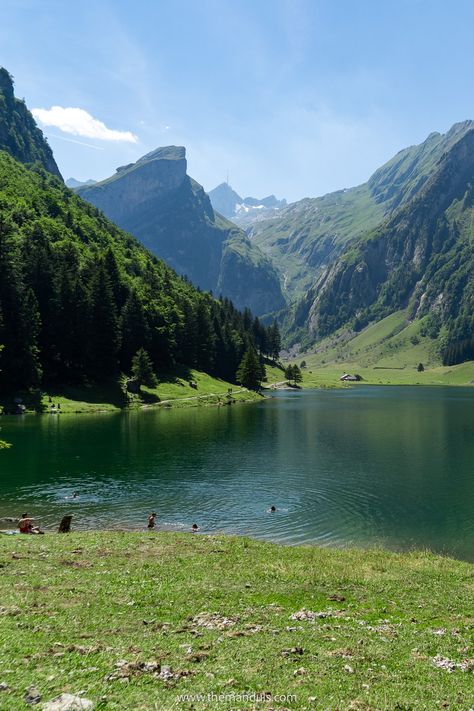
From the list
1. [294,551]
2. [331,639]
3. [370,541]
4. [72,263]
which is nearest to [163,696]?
[331,639]

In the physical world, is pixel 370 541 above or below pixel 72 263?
below

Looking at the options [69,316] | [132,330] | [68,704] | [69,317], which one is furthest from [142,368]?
[68,704]

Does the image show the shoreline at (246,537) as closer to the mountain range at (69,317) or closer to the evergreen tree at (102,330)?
the mountain range at (69,317)

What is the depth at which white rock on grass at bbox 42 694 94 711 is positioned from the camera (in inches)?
492

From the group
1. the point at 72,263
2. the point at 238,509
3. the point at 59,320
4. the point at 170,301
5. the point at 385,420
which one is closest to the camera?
the point at 238,509

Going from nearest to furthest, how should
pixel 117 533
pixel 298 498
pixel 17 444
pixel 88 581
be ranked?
pixel 88 581, pixel 117 533, pixel 298 498, pixel 17 444

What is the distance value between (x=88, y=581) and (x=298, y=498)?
3447 cm

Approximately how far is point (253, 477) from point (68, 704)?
175 ft

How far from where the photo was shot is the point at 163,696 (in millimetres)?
13406

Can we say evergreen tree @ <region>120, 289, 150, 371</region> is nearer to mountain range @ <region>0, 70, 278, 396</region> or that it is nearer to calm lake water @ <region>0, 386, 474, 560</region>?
mountain range @ <region>0, 70, 278, 396</region>

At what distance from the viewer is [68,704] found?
1265cm

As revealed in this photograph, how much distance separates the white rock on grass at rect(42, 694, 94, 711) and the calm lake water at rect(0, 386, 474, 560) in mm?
30862

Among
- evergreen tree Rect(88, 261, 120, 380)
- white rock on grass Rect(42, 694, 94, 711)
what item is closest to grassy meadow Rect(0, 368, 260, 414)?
evergreen tree Rect(88, 261, 120, 380)

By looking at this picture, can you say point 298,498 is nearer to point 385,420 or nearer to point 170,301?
point 385,420
